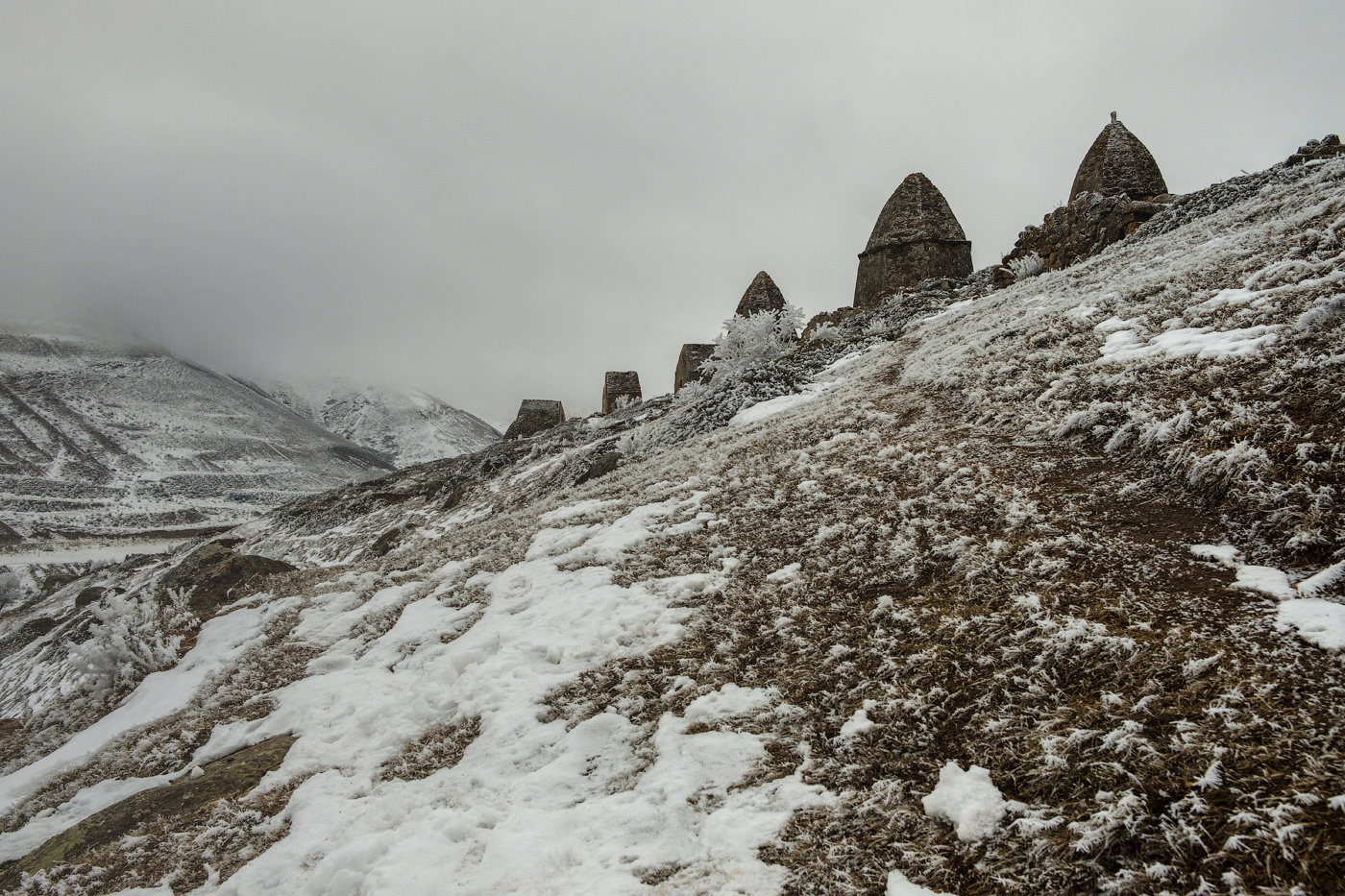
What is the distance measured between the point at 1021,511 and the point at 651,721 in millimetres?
3418

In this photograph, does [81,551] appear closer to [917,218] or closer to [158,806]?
[158,806]

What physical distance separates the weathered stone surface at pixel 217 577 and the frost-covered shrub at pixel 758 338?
36.8ft

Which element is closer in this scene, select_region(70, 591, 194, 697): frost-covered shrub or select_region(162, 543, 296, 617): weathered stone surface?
select_region(70, 591, 194, 697): frost-covered shrub

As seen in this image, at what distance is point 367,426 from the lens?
6526 inches

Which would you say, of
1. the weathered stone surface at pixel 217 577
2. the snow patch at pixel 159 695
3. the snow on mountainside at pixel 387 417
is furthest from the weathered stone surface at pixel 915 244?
the snow on mountainside at pixel 387 417

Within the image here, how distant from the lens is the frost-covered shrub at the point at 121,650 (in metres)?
7.02

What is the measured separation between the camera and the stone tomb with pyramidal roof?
14695mm

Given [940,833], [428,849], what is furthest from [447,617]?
[940,833]

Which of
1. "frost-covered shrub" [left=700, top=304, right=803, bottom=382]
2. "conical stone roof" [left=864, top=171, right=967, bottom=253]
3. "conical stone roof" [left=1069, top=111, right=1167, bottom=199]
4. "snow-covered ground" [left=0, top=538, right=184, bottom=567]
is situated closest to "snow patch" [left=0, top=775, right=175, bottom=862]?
"frost-covered shrub" [left=700, top=304, right=803, bottom=382]

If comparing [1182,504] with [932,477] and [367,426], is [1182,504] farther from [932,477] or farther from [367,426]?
[367,426]

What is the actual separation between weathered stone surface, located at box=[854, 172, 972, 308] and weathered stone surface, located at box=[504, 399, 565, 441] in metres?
17.1

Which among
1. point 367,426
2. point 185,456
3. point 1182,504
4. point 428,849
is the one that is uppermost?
point 367,426

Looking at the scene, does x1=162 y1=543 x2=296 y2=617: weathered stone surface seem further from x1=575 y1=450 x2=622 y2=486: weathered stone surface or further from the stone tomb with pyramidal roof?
the stone tomb with pyramidal roof

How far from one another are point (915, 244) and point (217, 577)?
906 inches
